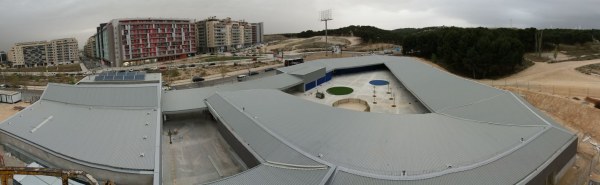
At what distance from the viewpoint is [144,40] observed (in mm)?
73750

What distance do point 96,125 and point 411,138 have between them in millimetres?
17873

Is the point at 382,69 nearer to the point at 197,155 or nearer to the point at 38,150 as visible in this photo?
the point at 197,155

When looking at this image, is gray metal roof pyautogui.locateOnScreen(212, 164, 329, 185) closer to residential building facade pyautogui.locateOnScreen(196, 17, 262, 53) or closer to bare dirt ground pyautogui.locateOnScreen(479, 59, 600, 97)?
bare dirt ground pyautogui.locateOnScreen(479, 59, 600, 97)

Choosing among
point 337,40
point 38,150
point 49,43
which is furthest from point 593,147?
point 49,43

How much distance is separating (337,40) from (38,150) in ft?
345

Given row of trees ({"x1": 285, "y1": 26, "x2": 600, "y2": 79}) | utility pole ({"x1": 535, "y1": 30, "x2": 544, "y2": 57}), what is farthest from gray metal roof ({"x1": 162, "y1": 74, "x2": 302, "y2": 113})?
utility pole ({"x1": 535, "y1": 30, "x2": 544, "y2": 57})

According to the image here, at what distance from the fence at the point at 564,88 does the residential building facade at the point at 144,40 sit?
214ft

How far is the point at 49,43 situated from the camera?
109 meters

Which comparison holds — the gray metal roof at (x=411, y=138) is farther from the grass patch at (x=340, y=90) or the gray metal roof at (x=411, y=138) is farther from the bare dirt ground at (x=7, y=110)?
the bare dirt ground at (x=7, y=110)

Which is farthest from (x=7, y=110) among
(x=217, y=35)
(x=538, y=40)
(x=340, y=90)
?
(x=538, y=40)

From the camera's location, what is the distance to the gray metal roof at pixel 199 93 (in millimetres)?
25972

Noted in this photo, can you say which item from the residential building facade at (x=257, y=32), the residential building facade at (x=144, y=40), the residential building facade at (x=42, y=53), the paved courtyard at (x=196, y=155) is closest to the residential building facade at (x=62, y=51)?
the residential building facade at (x=42, y=53)

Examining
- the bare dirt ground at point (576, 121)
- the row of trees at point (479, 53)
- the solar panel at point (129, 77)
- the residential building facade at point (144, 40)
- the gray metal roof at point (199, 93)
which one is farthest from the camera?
the residential building facade at point (144, 40)

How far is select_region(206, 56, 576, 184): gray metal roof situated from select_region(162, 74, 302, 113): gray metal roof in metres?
2.91
